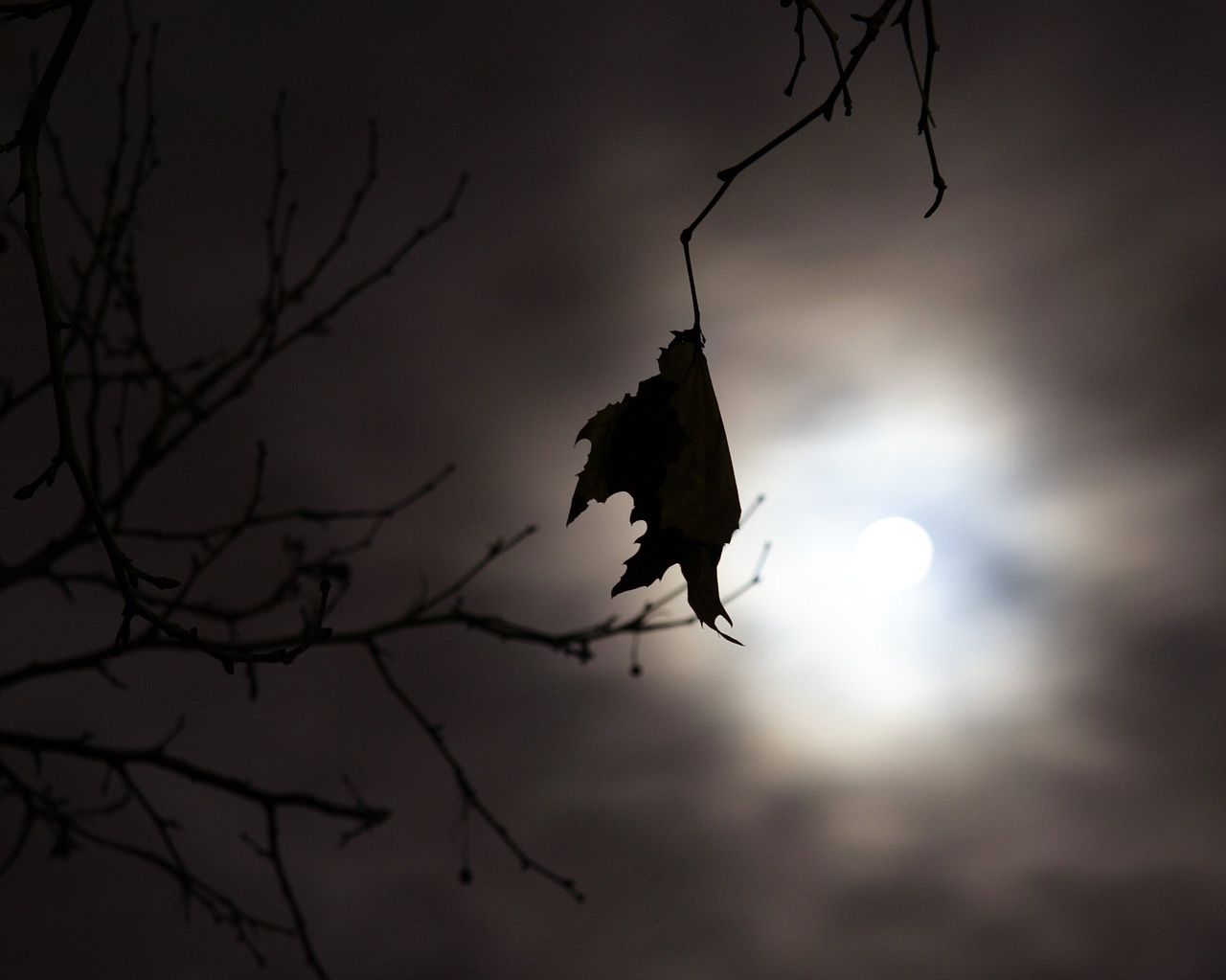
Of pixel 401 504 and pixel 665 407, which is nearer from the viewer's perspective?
pixel 665 407

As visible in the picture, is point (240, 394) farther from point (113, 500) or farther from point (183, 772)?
point (183, 772)

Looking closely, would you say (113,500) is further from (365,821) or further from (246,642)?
(365,821)

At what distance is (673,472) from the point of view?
1401mm

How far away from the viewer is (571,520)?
1446mm

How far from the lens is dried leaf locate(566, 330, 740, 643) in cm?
137

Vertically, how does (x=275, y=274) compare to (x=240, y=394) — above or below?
above

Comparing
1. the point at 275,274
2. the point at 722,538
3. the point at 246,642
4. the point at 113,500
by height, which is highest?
the point at 275,274

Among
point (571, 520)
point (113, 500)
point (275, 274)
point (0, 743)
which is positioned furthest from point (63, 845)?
point (571, 520)

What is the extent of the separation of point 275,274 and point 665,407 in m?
3.50

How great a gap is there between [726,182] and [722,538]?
47 cm

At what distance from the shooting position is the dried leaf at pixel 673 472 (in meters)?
1.37

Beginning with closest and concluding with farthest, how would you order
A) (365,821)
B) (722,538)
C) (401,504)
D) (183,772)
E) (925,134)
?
(722,538) < (925,134) < (365,821) < (183,772) < (401,504)

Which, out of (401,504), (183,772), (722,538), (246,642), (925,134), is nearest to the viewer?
(722,538)

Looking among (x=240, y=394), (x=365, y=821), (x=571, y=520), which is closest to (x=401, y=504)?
(x=240, y=394)
